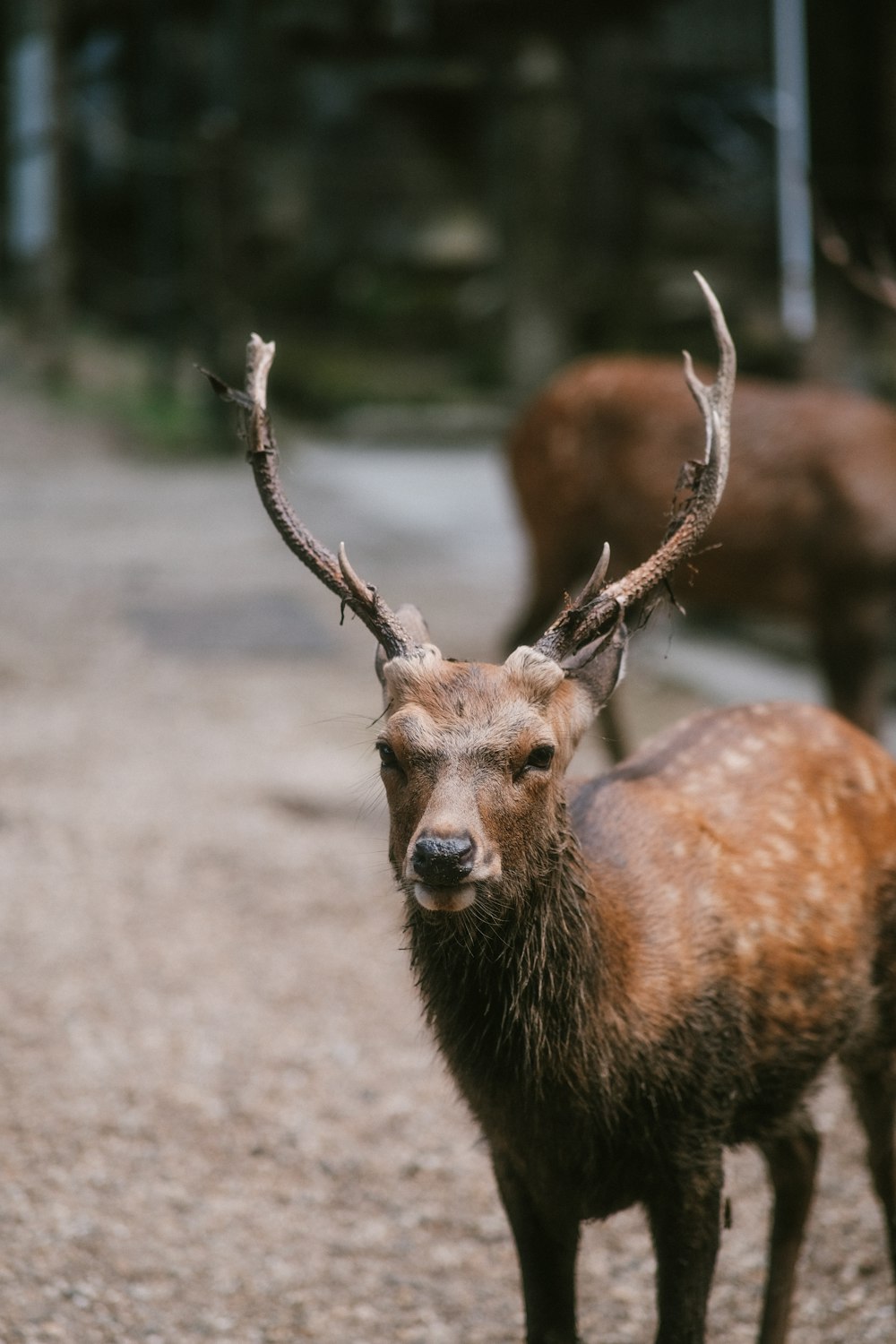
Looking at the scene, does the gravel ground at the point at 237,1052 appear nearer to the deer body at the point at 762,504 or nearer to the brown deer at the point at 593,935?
the brown deer at the point at 593,935

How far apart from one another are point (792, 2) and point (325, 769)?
32.8 ft

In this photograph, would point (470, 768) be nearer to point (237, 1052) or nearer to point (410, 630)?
point (410, 630)

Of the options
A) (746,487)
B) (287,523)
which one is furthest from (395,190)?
(287,523)

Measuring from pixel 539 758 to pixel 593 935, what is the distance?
35 cm

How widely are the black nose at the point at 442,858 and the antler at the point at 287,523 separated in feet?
1.52

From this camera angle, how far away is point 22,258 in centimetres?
1512

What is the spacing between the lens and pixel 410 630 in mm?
2891

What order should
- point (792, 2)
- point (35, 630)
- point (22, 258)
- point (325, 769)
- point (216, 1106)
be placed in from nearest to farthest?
point (216, 1106), point (325, 769), point (35, 630), point (792, 2), point (22, 258)

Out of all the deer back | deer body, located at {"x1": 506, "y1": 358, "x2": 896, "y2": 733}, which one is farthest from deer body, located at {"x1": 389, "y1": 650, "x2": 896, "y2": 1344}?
the deer back

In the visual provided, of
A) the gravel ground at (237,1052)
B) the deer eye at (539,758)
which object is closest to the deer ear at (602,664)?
the deer eye at (539,758)

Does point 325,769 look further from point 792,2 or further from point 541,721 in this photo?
point 792,2

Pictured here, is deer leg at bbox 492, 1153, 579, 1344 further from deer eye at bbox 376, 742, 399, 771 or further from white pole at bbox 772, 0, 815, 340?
white pole at bbox 772, 0, 815, 340

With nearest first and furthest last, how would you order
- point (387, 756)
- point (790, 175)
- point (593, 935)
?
point (387, 756) < point (593, 935) < point (790, 175)

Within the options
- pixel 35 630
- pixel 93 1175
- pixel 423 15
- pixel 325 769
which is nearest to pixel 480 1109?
pixel 93 1175
